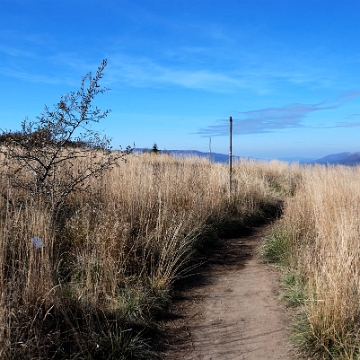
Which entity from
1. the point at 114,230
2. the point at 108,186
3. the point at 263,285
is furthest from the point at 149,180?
the point at 263,285

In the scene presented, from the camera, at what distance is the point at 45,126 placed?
471cm

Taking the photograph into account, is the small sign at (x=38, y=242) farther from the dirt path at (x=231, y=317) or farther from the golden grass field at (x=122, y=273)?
the dirt path at (x=231, y=317)

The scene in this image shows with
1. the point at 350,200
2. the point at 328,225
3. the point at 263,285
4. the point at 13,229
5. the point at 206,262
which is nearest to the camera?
the point at 13,229

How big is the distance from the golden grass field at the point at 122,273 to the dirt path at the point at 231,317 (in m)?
0.21

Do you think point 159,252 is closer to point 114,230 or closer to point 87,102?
point 114,230

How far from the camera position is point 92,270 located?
3646 millimetres

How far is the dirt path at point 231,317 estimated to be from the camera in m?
2.87

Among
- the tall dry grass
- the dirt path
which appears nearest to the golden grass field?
the tall dry grass

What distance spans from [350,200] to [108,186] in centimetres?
418

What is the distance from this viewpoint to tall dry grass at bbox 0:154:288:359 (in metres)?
2.52

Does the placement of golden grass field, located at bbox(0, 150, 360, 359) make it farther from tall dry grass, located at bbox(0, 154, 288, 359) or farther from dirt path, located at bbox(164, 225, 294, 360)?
dirt path, located at bbox(164, 225, 294, 360)

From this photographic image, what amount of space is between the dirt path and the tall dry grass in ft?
0.88

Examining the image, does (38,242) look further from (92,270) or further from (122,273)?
(122,273)

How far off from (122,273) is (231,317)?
1.23 meters
